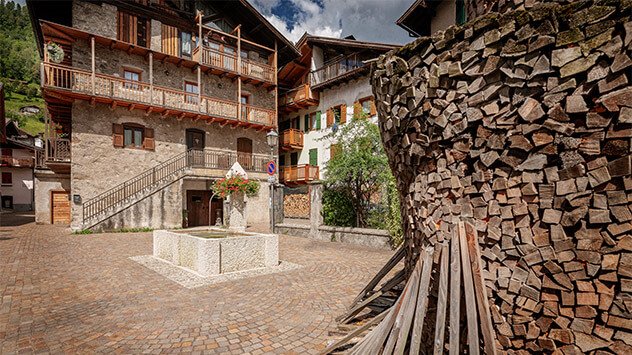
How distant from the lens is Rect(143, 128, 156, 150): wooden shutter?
16.6m

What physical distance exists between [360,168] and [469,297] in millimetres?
8428

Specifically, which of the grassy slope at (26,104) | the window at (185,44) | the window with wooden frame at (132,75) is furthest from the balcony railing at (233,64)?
the grassy slope at (26,104)

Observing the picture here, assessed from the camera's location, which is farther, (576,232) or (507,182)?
(507,182)

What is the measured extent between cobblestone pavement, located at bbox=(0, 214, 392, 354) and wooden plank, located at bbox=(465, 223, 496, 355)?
1959 mm

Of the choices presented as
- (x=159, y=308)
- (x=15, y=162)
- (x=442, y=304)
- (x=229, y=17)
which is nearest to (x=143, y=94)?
(x=229, y=17)

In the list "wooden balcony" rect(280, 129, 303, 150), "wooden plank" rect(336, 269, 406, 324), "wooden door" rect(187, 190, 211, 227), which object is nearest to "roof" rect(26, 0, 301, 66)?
"wooden balcony" rect(280, 129, 303, 150)

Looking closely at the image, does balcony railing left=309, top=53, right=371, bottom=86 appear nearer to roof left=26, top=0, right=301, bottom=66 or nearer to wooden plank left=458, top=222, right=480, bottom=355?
roof left=26, top=0, right=301, bottom=66

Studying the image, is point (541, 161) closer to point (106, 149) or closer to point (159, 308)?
point (159, 308)

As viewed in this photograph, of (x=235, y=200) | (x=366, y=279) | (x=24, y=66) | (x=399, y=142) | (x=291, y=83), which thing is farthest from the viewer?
(x=24, y=66)

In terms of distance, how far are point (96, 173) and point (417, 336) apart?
57.3 feet

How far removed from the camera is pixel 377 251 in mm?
9008

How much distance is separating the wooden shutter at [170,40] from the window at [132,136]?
5.01m

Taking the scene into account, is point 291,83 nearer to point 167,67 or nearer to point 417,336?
point 167,67

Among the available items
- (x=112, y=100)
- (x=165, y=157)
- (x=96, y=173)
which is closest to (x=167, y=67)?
(x=112, y=100)
